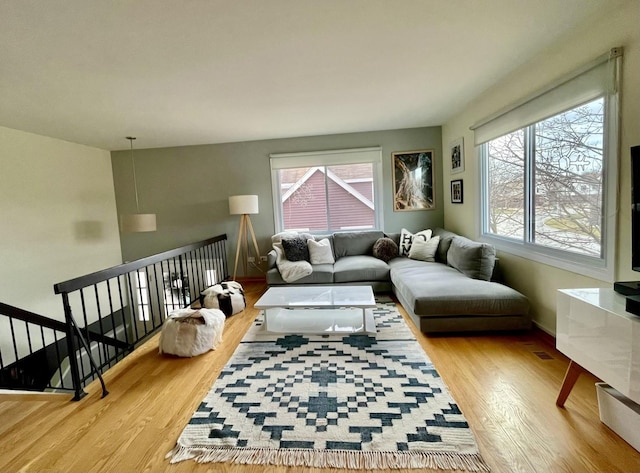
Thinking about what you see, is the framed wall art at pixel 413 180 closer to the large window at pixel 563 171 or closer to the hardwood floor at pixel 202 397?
the large window at pixel 563 171

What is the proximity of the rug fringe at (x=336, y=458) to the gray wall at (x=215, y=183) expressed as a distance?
363 cm

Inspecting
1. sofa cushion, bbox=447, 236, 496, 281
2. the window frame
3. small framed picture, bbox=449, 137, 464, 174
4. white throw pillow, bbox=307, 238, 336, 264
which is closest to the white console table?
the window frame

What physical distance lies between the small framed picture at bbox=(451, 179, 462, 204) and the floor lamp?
9.48 ft

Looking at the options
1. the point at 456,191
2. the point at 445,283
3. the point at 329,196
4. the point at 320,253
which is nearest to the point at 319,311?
the point at 320,253

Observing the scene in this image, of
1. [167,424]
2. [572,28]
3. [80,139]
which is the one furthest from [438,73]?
[80,139]

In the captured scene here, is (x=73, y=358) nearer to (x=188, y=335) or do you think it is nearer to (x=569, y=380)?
(x=188, y=335)

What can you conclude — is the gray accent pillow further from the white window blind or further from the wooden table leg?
the wooden table leg

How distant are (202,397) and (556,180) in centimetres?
307

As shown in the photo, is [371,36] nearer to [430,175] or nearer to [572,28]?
[572,28]

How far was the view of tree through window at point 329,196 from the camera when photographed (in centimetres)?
478

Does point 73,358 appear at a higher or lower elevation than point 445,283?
lower

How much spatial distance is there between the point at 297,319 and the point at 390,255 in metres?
1.76

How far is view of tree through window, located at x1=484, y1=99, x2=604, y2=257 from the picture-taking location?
2.04 m

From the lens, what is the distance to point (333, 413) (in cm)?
169
